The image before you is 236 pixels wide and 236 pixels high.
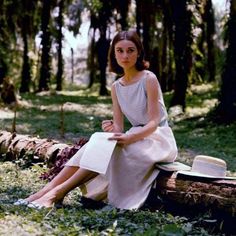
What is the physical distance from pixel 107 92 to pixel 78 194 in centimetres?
2175

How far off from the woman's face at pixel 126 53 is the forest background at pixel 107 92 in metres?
1.42

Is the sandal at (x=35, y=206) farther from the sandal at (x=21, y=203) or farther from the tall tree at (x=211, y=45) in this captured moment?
the tall tree at (x=211, y=45)

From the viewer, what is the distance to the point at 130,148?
503 centimetres

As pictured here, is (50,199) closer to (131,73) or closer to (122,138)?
(122,138)

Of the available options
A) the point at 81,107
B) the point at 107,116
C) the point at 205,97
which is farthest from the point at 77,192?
the point at 205,97

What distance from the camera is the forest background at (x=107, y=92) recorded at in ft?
14.3

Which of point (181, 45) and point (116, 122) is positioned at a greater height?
point (181, 45)

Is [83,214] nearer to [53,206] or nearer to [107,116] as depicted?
[53,206]

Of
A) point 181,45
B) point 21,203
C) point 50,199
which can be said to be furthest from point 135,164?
point 181,45

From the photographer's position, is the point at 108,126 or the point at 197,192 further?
the point at 108,126

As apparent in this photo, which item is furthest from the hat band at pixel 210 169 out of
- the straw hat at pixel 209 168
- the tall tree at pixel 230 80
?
the tall tree at pixel 230 80

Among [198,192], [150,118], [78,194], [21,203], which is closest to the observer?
[198,192]

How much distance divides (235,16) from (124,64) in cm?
926

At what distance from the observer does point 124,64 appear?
5293 millimetres
